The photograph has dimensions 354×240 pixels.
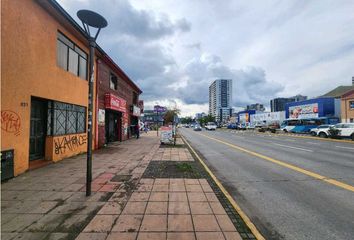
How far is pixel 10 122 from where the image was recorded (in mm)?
7957

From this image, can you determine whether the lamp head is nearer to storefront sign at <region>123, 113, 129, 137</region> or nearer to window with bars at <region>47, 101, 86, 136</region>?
window with bars at <region>47, 101, 86, 136</region>

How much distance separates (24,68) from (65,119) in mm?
3999

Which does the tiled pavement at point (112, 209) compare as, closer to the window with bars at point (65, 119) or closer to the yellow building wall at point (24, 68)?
the yellow building wall at point (24, 68)

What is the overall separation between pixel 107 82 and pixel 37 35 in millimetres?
9973

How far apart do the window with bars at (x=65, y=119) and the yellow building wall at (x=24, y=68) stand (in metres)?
0.43

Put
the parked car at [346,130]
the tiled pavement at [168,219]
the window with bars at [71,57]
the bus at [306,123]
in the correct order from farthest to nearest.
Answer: the bus at [306,123]
the parked car at [346,130]
the window with bars at [71,57]
the tiled pavement at [168,219]

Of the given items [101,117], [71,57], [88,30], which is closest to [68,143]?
[71,57]

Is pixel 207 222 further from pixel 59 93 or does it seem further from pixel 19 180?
pixel 59 93

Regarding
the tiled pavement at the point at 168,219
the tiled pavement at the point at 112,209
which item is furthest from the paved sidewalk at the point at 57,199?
the tiled pavement at the point at 168,219

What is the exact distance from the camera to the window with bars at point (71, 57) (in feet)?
37.7

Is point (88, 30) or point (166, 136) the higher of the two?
point (88, 30)

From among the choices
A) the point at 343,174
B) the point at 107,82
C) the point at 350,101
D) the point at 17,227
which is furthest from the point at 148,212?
the point at 350,101

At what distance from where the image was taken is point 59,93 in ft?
37.1

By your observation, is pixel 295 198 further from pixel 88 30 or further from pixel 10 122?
pixel 10 122
